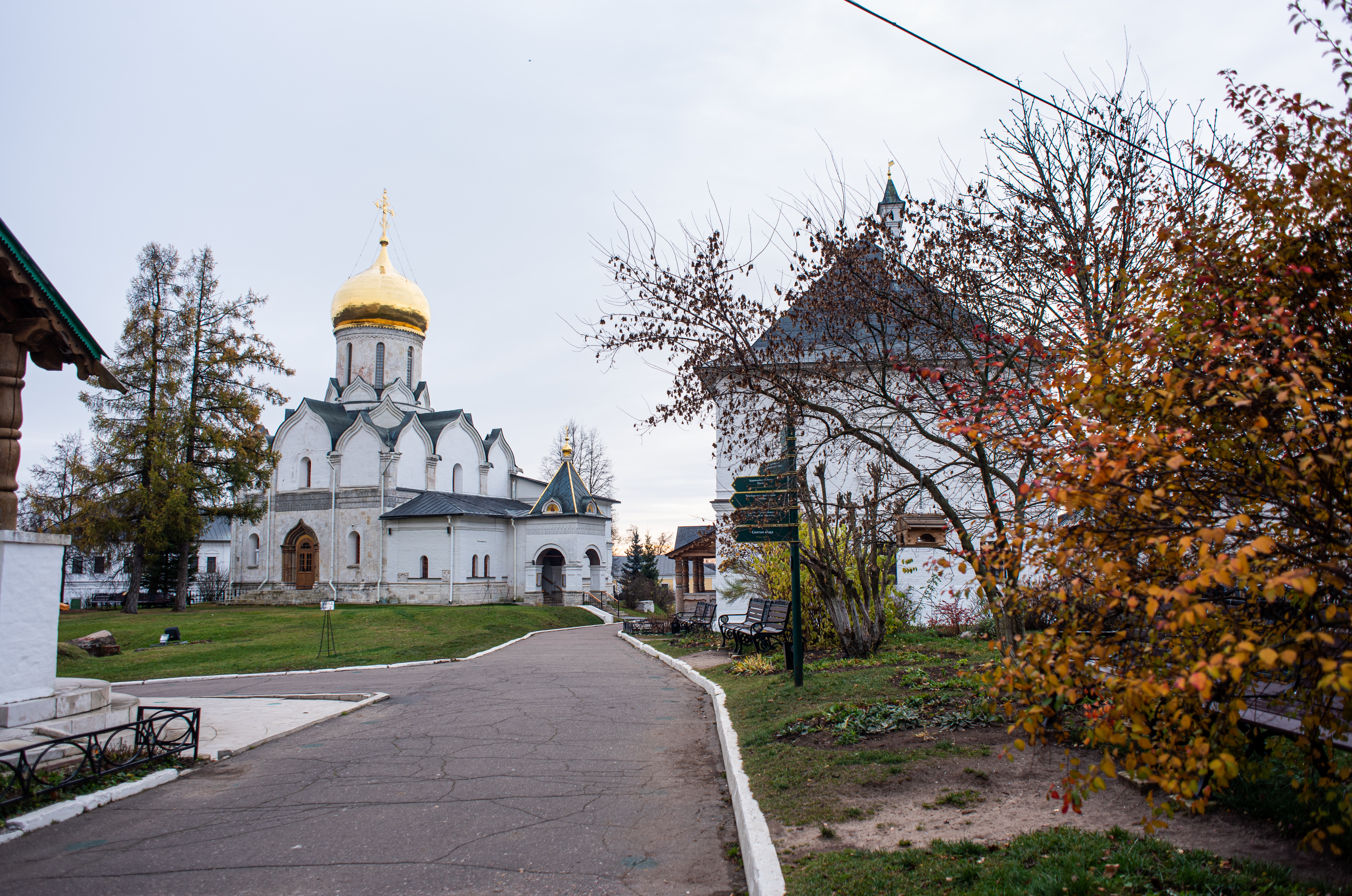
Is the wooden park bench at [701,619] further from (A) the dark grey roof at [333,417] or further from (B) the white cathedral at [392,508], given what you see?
(A) the dark grey roof at [333,417]

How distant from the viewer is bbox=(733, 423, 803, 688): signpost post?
1084 centimetres

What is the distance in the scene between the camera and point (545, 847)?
529 centimetres

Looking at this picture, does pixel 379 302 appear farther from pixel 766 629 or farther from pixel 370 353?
pixel 766 629

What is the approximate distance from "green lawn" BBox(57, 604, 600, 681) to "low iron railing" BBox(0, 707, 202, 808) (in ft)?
20.9

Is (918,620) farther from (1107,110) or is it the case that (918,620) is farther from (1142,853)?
(1142,853)

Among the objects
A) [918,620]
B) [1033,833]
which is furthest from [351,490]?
[1033,833]

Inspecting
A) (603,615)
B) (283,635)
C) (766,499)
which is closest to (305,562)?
(603,615)

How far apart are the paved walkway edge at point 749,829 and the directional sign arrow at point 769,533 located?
2616 millimetres

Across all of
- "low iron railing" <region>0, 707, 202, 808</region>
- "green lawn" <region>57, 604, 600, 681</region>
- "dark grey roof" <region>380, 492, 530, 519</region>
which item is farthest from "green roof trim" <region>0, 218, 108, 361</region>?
"dark grey roof" <region>380, 492, 530, 519</region>

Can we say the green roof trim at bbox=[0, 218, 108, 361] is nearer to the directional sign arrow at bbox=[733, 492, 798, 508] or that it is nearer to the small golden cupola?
the directional sign arrow at bbox=[733, 492, 798, 508]

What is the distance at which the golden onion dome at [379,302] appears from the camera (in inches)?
1676

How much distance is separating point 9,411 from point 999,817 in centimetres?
870

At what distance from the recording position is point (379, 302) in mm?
42531

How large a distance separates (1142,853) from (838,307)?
623 cm
